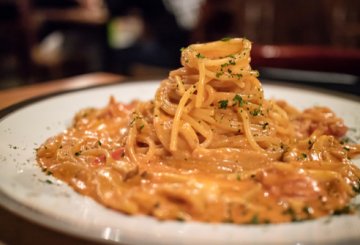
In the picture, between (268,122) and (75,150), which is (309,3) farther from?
(75,150)

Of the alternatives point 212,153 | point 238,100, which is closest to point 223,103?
point 238,100

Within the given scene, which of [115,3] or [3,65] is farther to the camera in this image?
[115,3]

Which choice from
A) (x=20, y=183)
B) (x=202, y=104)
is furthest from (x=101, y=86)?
(x=20, y=183)

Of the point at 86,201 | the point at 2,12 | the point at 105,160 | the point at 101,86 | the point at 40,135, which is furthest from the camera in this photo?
the point at 2,12

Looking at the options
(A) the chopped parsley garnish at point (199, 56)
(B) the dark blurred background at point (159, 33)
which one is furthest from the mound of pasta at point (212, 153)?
(B) the dark blurred background at point (159, 33)

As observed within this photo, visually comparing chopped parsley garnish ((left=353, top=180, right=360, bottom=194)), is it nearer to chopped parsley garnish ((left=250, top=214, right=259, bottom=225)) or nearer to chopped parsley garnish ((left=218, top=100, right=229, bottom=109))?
chopped parsley garnish ((left=250, top=214, right=259, bottom=225))

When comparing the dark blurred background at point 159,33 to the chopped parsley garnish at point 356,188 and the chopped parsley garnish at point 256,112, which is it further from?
the chopped parsley garnish at point 356,188
